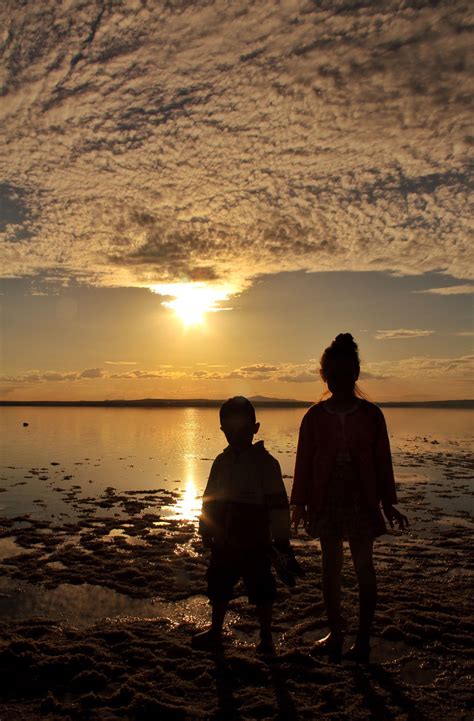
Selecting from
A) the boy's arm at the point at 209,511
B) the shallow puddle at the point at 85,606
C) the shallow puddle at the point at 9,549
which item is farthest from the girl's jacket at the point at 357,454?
the shallow puddle at the point at 9,549

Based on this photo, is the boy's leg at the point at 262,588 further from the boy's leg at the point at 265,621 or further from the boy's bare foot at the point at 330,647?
the boy's bare foot at the point at 330,647

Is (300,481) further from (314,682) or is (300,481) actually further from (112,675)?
(112,675)

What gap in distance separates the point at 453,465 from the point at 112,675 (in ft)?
79.3

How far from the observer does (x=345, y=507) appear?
5504mm

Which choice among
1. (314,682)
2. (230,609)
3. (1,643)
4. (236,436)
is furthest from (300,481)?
(1,643)

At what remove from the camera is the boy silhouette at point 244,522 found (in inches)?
223

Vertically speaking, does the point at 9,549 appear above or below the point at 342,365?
A: below

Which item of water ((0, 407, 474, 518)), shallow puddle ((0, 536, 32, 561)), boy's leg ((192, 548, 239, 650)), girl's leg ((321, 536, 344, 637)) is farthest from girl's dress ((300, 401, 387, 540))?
water ((0, 407, 474, 518))

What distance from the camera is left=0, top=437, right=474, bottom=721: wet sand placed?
15.1 feet

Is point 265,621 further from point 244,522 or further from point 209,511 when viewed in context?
point 209,511

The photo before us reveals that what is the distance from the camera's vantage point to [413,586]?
8.19m

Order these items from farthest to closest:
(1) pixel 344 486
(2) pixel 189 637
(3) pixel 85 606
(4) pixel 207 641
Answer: (3) pixel 85 606, (2) pixel 189 637, (4) pixel 207 641, (1) pixel 344 486

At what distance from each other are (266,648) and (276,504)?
1.45m

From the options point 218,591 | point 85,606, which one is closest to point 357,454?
point 218,591
